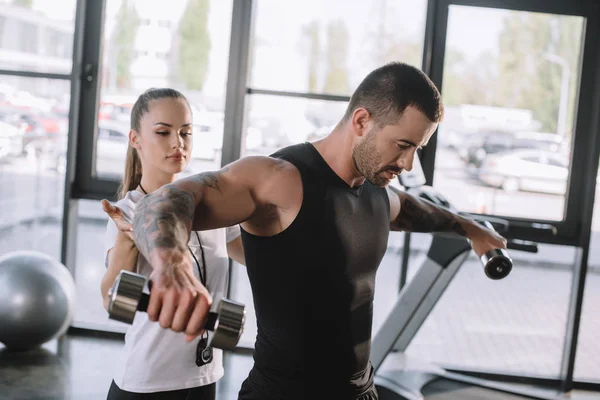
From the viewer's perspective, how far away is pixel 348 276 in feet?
4.41

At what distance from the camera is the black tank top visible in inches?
50.7

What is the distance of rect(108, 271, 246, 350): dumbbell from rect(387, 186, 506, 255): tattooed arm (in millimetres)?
978

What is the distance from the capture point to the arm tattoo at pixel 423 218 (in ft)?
5.71

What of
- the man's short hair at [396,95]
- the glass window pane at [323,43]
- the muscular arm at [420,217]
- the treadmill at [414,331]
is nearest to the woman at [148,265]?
the muscular arm at [420,217]

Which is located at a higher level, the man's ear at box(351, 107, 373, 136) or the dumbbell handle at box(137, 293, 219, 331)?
the man's ear at box(351, 107, 373, 136)

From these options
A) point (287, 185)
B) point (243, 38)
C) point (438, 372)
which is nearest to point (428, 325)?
point (438, 372)

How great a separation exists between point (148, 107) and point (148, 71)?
2.08 meters

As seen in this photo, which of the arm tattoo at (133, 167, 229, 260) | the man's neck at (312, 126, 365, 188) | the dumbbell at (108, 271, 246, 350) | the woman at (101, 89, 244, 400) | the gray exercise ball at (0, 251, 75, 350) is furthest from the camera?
the gray exercise ball at (0, 251, 75, 350)

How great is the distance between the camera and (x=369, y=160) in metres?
1.36

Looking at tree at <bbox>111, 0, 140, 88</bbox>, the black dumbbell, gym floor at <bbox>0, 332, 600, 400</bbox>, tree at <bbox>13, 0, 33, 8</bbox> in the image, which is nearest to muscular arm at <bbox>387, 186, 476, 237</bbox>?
the black dumbbell

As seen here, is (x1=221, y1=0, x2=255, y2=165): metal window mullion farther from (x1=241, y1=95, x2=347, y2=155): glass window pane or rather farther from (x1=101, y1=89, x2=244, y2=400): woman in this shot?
(x1=101, y1=89, x2=244, y2=400): woman

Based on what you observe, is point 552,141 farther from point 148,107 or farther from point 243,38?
point 148,107

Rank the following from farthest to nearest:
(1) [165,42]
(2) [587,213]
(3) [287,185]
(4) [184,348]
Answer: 1. (1) [165,42]
2. (2) [587,213]
3. (4) [184,348]
4. (3) [287,185]

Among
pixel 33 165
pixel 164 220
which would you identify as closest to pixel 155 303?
pixel 164 220
